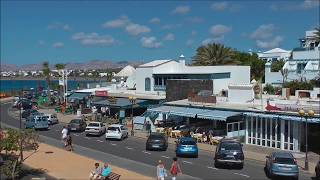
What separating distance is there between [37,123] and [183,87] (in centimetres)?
1596

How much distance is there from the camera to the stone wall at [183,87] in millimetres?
52562

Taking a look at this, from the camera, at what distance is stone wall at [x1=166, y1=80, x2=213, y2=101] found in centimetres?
5256

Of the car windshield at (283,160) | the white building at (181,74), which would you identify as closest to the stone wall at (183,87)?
the white building at (181,74)

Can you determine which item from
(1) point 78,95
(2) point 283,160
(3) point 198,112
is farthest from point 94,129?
(1) point 78,95

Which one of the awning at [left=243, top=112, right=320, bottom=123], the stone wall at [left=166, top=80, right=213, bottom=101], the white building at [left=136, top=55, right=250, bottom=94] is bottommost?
the awning at [left=243, top=112, right=320, bottom=123]

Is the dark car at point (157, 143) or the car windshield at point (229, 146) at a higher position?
the car windshield at point (229, 146)

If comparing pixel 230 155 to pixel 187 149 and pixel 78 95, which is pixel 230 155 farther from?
pixel 78 95

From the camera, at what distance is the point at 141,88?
63469mm

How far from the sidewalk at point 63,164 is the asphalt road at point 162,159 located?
1.80 meters

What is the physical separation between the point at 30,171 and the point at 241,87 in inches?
853

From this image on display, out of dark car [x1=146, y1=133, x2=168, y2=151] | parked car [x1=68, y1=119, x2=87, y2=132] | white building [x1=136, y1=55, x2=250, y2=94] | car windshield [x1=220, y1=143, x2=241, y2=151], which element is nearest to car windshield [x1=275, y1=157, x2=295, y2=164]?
car windshield [x1=220, y1=143, x2=241, y2=151]

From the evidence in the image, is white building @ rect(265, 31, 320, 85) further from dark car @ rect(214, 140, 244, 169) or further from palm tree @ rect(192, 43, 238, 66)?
dark car @ rect(214, 140, 244, 169)

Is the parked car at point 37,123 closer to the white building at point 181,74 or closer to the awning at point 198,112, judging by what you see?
the awning at point 198,112

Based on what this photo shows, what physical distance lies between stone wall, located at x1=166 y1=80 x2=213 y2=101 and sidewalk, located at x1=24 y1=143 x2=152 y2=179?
18.3 meters
